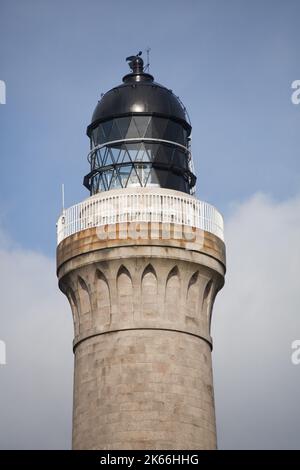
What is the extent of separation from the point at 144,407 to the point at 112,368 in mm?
1705

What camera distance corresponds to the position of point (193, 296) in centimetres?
5428

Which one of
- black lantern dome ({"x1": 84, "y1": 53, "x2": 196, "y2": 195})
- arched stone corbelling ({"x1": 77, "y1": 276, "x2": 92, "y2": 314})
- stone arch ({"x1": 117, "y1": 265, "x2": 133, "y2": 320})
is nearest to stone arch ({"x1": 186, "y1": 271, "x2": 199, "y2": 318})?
stone arch ({"x1": 117, "y1": 265, "x2": 133, "y2": 320})

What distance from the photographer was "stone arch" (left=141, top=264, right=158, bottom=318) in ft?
175

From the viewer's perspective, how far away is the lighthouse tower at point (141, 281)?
5234 cm

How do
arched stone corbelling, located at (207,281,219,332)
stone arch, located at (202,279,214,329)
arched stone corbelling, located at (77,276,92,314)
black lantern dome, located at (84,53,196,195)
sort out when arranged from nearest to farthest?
1. arched stone corbelling, located at (77,276,92,314)
2. stone arch, located at (202,279,214,329)
3. arched stone corbelling, located at (207,281,219,332)
4. black lantern dome, located at (84,53,196,195)

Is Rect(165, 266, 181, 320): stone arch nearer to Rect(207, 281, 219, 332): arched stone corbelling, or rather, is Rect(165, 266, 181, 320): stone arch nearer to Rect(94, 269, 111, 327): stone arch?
Rect(207, 281, 219, 332): arched stone corbelling

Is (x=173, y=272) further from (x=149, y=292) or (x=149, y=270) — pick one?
(x=149, y=292)

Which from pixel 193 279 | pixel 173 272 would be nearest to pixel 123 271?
pixel 173 272

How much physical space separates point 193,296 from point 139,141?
553 centimetres

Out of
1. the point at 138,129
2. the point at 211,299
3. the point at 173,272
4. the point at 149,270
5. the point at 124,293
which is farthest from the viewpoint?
the point at 138,129

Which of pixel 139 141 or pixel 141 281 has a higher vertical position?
pixel 139 141

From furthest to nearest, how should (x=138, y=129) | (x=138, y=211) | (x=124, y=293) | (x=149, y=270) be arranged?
(x=138, y=129) < (x=138, y=211) < (x=149, y=270) < (x=124, y=293)

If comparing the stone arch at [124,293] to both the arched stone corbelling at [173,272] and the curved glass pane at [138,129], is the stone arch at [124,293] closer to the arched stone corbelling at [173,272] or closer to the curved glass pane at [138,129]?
the arched stone corbelling at [173,272]

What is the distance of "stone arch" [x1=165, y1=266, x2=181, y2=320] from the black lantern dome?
3.27m
